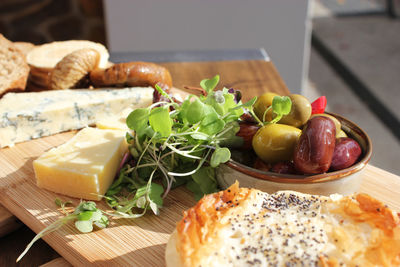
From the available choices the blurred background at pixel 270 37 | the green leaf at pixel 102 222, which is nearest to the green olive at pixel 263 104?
the green leaf at pixel 102 222

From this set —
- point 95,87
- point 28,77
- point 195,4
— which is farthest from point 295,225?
point 195,4

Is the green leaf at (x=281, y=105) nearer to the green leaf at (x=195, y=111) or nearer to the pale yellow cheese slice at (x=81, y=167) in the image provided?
the green leaf at (x=195, y=111)

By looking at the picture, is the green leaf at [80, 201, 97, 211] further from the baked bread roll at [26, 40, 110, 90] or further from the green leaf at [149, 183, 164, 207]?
the baked bread roll at [26, 40, 110, 90]

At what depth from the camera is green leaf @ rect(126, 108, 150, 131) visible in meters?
1.67

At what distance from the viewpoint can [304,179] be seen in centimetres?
144

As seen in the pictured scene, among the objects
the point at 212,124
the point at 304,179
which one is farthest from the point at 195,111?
the point at 304,179

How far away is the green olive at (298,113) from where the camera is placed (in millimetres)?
1623

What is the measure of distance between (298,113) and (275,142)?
0.17m

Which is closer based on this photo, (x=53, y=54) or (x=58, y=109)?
(x=58, y=109)

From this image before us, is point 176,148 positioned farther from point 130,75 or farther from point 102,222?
point 130,75

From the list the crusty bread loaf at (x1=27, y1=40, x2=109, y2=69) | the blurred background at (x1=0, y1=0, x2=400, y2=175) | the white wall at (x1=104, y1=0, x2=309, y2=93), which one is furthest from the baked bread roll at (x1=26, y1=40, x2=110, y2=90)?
the white wall at (x1=104, y1=0, x2=309, y2=93)

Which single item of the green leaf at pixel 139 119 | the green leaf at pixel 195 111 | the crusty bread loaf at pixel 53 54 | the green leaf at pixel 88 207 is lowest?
the green leaf at pixel 88 207

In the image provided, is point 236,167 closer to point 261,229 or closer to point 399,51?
point 261,229

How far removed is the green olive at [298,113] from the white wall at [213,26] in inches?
113
